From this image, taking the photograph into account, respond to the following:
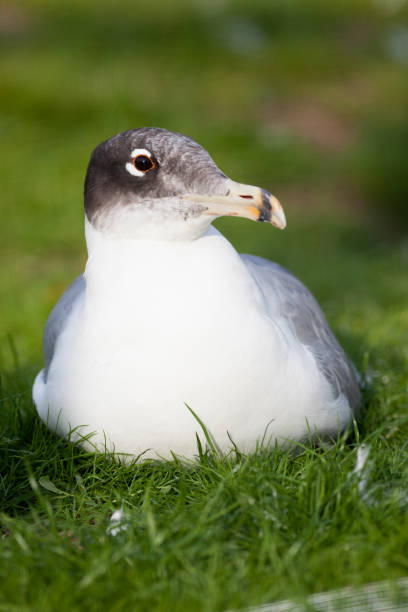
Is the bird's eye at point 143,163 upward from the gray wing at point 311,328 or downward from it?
upward

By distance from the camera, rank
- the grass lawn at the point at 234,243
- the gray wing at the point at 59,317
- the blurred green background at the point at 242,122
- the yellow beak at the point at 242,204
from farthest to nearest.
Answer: the blurred green background at the point at 242,122
the gray wing at the point at 59,317
the yellow beak at the point at 242,204
the grass lawn at the point at 234,243

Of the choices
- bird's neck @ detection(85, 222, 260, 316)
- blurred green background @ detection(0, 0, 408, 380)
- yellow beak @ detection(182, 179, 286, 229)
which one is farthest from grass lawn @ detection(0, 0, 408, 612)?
yellow beak @ detection(182, 179, 286, 229)

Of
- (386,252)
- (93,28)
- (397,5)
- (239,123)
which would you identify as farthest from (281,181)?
(397,5)

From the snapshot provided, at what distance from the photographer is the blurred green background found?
7.54 metres

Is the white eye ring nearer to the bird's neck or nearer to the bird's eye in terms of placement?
the bird's eye

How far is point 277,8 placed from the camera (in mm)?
18047

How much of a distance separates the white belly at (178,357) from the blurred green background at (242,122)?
143 centimetres

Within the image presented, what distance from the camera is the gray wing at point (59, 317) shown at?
3.33m

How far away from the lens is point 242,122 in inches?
498

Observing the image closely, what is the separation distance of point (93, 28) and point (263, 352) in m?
14.8

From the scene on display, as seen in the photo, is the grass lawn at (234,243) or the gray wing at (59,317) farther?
the gray wing at (59,317)

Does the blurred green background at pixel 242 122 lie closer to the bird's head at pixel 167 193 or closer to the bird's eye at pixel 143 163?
the bird's head at pixel 167 193

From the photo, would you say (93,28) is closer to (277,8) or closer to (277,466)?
(277,8)

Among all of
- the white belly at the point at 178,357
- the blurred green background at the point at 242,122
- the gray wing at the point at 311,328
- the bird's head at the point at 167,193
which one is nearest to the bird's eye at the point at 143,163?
the bird's head at the point at 167,193
